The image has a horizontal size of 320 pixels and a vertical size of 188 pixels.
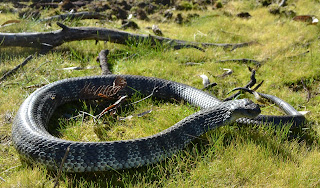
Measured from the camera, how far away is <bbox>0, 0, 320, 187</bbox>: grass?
3.07 meters

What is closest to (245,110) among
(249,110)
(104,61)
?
(249,110)

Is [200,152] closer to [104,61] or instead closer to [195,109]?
[195,109]

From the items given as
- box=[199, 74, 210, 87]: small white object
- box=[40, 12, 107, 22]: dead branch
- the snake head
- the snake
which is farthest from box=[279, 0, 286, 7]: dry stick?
the snake head

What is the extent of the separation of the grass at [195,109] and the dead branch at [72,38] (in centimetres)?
19

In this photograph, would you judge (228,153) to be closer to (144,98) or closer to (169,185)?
(169,185)

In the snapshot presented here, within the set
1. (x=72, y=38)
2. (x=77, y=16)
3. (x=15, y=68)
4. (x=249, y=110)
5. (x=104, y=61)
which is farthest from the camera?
(x=77, y=16)

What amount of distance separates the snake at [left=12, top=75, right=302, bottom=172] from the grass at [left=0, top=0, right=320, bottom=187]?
0.13 meters

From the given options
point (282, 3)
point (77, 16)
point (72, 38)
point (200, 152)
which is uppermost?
point (282, 3)

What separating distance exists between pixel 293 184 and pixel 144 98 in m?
2.41

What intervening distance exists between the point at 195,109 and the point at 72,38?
11.6ft

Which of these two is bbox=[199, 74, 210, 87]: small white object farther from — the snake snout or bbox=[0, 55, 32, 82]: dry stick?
bbox=[0, 55, 32, 82]: dry stick

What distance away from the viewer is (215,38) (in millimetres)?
7617

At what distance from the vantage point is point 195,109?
15.4 ft

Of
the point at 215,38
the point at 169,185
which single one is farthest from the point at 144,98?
the point at 215,38
